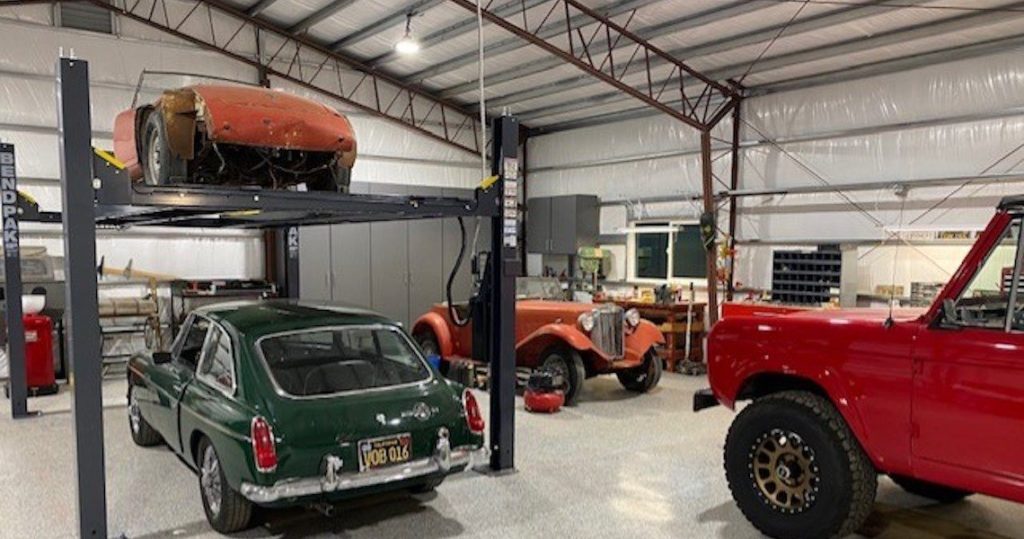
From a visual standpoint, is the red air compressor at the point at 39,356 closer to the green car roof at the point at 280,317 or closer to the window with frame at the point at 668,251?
the green car roof at the point at 280,317

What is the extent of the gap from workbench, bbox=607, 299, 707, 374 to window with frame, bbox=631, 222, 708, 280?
1.19m

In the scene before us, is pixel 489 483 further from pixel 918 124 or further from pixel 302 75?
pixel 302 75

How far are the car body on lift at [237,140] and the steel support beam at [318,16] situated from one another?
18.6ft

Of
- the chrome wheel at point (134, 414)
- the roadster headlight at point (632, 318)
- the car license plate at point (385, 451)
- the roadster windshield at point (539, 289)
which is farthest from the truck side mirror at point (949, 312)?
the roadster windshield at point (539, 289)

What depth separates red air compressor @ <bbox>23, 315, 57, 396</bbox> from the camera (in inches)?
Answer: 311

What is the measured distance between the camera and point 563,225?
12773mm

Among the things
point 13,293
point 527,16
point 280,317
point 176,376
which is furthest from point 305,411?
point 527,16

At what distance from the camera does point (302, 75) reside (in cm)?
1177

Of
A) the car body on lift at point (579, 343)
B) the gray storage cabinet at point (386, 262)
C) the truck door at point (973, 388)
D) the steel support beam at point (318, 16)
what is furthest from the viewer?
the gray storage cabinet at point (386, 262)

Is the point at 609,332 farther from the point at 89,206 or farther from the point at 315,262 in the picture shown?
the point at 315,262

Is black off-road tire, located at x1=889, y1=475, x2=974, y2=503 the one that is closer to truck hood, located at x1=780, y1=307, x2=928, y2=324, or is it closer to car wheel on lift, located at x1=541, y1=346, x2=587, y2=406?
truck hood, located at x1=780, y1=307, x2=928, y2=324

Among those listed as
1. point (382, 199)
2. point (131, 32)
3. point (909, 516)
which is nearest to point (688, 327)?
point (909, 516)

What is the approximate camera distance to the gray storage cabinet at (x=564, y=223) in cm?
1254

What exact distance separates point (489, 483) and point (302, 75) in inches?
351
